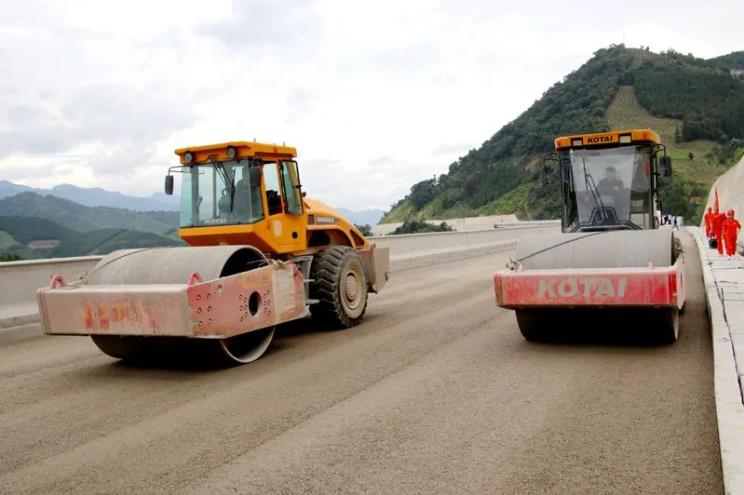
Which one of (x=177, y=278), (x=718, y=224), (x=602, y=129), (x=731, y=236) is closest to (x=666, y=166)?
(x=177, y=278)

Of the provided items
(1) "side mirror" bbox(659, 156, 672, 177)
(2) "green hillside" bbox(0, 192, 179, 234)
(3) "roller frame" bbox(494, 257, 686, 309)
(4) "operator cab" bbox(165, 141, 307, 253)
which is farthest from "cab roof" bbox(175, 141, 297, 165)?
(2) "green hillside" bbox(0, 192, 179, 234)

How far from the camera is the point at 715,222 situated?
20.9 meters

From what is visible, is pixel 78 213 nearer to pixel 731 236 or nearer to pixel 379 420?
pixel 731 236

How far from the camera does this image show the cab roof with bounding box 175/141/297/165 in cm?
883

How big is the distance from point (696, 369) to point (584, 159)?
14.3 feet

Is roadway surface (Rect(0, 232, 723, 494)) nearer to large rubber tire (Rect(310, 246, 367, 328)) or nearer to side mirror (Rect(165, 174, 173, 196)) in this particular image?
large rubber tire (Rect(310, 246, 367, 328))

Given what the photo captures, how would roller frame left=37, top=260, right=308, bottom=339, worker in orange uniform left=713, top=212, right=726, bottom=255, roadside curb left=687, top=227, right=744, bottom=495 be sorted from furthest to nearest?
worker in orange uniform left=713, top=212, right=726, bottom=255
roller frame left=37, top=260, right=308, bottom=339
roadside curb left=687, top=227, right=744, bottom=495

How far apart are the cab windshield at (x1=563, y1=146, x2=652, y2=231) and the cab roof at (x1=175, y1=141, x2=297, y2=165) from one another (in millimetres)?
4325

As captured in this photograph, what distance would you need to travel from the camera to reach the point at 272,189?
359 inches

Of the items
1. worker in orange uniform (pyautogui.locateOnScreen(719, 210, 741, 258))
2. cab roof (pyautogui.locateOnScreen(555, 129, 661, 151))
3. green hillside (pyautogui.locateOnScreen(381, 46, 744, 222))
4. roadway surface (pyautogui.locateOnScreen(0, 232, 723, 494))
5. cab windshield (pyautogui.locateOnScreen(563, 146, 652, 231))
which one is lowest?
roadway surface (pyautogui.locateOnScreen(0, 232, 723, 494))

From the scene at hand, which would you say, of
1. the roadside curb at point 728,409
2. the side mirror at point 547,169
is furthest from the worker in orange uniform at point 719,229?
the roadside curb at point 728,409

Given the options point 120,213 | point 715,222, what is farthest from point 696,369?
point 120,213

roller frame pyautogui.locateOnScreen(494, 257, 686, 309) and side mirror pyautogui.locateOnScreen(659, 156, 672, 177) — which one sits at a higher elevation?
side mirror pyautogui.locateOnScreen(659, 156, 672, 177)

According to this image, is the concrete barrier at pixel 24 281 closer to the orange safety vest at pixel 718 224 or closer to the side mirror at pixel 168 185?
the side mirror at pixel 168 185
